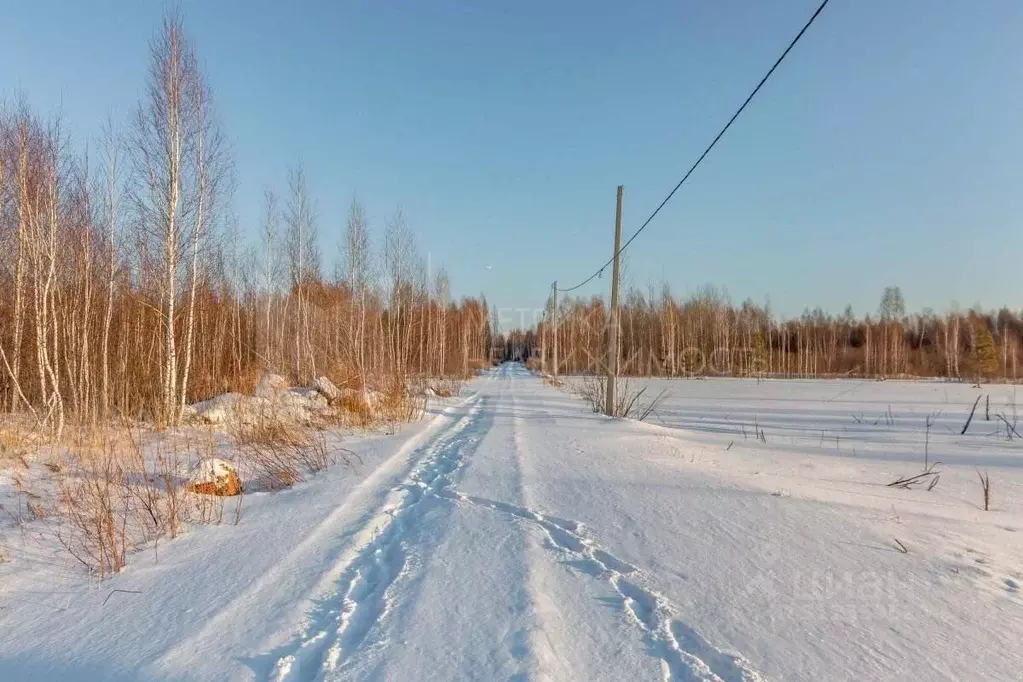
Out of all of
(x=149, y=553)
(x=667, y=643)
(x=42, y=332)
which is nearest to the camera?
(x=667, y=643)

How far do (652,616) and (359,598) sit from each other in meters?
1.40

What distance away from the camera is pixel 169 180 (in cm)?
1023

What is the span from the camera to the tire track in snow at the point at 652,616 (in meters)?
1.99

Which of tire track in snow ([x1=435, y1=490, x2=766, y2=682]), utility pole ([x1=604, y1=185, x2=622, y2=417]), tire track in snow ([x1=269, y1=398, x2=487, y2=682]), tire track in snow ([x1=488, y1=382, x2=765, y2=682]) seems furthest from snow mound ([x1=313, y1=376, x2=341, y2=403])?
tire track in snow ([x1=435, y1=490, x2=766, y2=682])

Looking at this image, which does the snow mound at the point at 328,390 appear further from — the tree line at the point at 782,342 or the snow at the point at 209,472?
the tree line at the point at 782,342

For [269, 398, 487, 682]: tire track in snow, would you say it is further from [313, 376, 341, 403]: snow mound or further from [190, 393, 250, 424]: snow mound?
[313, 376, 341, 403]: snow mound

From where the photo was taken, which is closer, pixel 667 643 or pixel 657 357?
pixel 667 643

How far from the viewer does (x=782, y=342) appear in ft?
213

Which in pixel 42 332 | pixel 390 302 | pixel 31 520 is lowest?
pixel 31 520

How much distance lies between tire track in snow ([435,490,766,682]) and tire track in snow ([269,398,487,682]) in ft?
3.19

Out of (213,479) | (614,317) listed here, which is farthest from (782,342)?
(213,479)

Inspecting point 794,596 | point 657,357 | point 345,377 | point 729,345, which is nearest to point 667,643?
point 794,596

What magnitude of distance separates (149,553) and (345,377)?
423 inches

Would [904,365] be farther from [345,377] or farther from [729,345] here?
[345,377]
